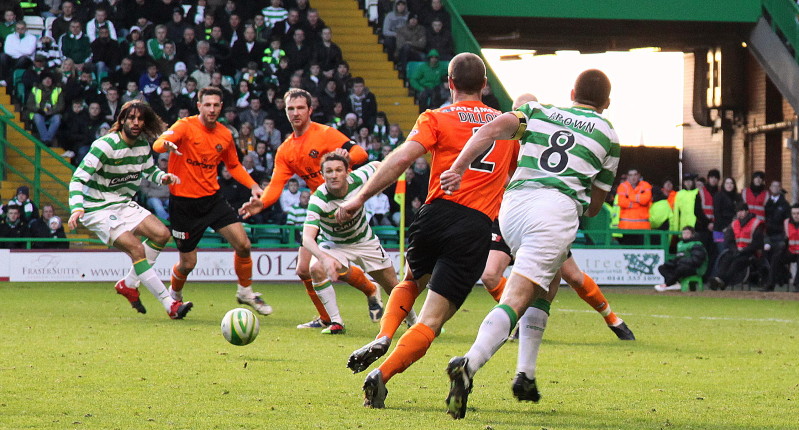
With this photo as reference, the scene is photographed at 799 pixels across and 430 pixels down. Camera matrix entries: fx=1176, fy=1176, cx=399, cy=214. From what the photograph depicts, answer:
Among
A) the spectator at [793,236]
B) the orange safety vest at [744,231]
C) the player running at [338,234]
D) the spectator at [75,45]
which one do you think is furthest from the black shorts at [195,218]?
the spectator at [793,236]

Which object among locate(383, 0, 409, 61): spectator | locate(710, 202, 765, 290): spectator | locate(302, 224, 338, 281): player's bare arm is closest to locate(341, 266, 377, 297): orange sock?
locate(302, 224, 338, 281): player's bare arm

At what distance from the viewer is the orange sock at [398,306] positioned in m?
6.12

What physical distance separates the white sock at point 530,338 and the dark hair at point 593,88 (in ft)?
3.69

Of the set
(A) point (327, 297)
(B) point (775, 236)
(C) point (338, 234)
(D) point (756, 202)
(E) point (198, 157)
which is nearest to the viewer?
(C) point (338, 234)

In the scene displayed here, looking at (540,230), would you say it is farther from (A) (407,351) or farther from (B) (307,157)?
(B) (307,157)

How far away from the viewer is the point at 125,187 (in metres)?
11.5

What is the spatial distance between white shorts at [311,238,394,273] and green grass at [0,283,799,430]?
0.63m

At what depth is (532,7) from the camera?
2672 centimetres

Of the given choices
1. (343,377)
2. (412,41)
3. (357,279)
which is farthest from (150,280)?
(412,41)

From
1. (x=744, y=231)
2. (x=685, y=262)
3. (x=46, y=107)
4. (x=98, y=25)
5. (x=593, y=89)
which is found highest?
(x=98, y=25)

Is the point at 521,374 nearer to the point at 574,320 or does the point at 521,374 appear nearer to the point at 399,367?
the point at 399,367

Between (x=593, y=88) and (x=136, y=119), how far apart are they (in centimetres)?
614

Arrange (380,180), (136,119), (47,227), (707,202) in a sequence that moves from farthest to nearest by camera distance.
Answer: (707,202) < (47,227) < (136,119) < (380,180)

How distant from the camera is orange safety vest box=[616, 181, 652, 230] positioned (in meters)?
21.7
